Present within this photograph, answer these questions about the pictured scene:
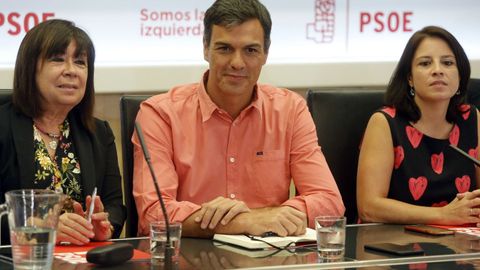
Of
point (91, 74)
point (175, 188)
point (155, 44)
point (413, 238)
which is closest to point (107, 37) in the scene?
point (155, 44)

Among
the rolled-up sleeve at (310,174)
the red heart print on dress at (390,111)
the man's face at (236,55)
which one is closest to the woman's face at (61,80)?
the man's face at (236,55)

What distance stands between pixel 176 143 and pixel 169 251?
90 cm

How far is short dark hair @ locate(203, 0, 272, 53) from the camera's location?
2.86 meters

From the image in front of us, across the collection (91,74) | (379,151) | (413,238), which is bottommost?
(413,238)

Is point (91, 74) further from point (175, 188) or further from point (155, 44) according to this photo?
point (155, 44)

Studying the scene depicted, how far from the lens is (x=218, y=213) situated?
247cm

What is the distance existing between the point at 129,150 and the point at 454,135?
48.9 inches

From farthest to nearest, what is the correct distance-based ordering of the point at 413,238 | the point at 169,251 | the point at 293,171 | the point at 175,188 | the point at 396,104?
the point at 396,104
the point at 293,171
the point at 175,188
the point at 413,238
the point at 169,251

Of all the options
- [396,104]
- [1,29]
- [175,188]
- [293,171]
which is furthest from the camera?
[1,29]

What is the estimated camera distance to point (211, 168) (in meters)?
2.91

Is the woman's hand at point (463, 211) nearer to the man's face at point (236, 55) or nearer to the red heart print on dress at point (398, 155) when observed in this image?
the red heart print on dress at point (398, 155)

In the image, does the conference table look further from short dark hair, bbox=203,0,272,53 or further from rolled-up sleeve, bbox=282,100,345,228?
short dark hair, bbox=203,0,272,53

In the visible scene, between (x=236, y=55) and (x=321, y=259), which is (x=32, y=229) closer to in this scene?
A: (x=321, y=259)

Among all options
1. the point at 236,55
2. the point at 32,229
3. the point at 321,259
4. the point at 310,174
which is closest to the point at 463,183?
the point at 310,174
